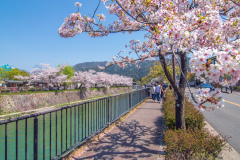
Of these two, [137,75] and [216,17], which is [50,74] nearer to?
[216,17]

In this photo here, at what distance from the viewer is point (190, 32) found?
124 inches

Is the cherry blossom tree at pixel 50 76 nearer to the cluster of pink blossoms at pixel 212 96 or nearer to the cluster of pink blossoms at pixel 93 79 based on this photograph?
the cluster of pink blossoms at pixel 93 79

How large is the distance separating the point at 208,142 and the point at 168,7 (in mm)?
3213

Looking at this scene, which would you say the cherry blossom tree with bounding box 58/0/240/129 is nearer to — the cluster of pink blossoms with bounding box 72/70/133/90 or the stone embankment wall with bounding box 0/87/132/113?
the stone embankment wall with bounding box 0/87/132/113

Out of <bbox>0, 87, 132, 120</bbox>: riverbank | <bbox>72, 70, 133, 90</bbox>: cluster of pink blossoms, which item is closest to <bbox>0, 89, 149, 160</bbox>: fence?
<bbox>0, 87, 132, 120</bbox>: riverbank

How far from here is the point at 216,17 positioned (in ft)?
10.3

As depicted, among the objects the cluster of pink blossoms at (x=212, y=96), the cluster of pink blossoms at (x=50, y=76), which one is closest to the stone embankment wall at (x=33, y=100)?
the cluster of pink blossoms at (x=50, y=76)

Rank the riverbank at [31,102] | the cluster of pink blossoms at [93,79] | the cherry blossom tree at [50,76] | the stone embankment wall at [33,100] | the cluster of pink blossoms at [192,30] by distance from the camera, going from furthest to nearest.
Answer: the cluster of pink blossoms at [93,79], the cherry blossom tree at [50,76], the stone embankment wall at [33,100], the riverbank at [31,102], the cluster of pink blossoms at [192,30]

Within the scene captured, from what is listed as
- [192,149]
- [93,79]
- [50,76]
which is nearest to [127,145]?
[192,149]

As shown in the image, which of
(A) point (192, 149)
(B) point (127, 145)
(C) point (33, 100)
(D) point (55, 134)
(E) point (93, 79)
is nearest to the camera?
(A) point (192, 149)

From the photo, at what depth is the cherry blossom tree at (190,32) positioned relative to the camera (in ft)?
6.13

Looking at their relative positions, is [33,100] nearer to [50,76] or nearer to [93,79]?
[50,76]

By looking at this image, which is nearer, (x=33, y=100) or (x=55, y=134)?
(x=55, y=134)

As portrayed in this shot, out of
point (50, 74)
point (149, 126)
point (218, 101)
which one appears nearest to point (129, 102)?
point (149, 126)
